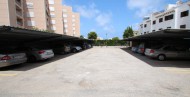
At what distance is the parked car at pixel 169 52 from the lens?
1166 centimetres

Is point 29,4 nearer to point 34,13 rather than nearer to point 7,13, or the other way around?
point 34,13

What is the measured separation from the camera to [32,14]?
3809cm

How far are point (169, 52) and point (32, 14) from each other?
123 feet

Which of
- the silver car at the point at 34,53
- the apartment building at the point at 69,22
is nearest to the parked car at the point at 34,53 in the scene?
the silver car at the point at 34,53

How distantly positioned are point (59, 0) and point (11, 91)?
1933 inches

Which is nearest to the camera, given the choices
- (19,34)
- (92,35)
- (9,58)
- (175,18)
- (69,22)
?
(9,58)

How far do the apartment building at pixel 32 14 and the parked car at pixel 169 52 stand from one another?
28459 millimetres

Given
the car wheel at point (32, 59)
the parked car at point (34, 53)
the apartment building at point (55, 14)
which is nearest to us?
the parked car at point (34, 53)

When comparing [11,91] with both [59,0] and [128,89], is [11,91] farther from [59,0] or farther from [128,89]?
[59,0]

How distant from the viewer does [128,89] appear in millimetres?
4910

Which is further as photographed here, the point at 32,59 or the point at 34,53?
the point at 32,59

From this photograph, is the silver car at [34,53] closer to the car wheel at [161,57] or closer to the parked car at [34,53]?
the parked car at [34,53]

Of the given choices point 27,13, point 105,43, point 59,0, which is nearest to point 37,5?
point 27,13

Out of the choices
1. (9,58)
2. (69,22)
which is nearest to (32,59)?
(9,58)
